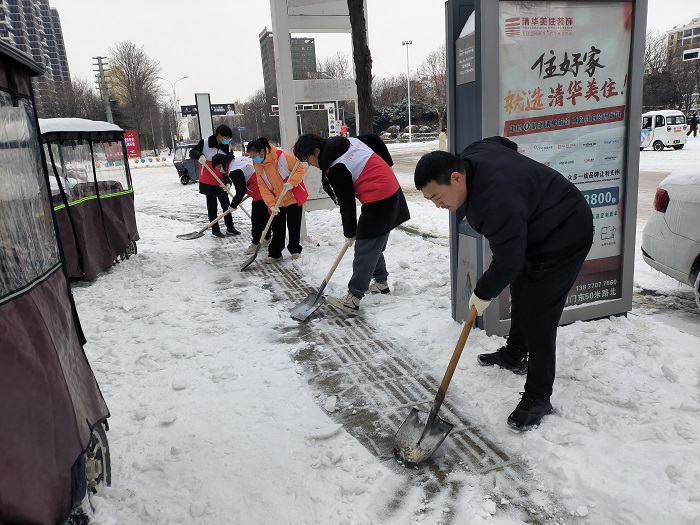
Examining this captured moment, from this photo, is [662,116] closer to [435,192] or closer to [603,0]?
[603,0]

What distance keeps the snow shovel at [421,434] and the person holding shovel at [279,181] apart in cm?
436

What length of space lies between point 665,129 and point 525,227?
74.5 ft

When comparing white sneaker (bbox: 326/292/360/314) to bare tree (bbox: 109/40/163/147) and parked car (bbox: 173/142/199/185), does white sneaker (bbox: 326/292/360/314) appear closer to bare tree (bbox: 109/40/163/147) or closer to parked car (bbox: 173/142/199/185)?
parked car (bbox: 173/142/199/185)

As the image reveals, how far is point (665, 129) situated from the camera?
69.7 feet

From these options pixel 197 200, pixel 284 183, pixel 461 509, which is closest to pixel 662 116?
pixel 197 200

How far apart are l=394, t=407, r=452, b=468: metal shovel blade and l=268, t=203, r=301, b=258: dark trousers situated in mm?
4603

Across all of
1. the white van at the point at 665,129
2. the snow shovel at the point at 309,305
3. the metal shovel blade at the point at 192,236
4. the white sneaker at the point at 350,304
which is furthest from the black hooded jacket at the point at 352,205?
the white van at the point at 665,129

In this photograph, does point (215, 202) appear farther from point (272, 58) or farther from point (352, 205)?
point (272, 58)

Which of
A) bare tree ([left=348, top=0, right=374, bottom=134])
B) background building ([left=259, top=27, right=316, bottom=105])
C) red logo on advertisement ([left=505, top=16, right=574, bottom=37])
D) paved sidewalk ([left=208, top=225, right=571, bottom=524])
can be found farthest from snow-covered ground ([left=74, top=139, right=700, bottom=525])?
background building ([left=259, top=27, right=316, bottom=105])

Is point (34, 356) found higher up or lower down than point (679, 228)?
higher up

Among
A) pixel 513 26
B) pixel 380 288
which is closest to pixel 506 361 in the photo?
pixel 380 288

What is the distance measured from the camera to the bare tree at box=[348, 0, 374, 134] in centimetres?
764

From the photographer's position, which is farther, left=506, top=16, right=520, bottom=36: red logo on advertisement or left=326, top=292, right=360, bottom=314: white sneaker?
left=326, top=292, right=360, bottom=314: white sneaker

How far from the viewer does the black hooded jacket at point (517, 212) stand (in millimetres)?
2529
